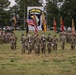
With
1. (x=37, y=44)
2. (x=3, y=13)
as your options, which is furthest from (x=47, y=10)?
(x=37, y=44)

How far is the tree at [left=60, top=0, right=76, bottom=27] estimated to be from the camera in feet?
227

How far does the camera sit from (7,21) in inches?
3885

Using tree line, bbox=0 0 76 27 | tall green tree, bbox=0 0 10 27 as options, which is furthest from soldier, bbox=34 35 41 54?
tall green tree, bbox=0 0 10 27

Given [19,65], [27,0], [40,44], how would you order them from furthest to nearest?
[27,0], [40,44], [19,65]

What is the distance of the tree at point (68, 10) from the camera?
227 feet

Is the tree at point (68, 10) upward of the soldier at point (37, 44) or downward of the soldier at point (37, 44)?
upward

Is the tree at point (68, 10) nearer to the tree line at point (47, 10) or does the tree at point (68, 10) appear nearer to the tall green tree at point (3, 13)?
the tree line at point (47, 10)

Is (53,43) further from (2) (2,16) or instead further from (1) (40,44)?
(2) (2,16)

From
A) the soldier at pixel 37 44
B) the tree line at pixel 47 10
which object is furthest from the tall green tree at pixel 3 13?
the soldier at pixel 37 44

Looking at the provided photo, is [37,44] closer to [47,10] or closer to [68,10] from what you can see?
[68,10]

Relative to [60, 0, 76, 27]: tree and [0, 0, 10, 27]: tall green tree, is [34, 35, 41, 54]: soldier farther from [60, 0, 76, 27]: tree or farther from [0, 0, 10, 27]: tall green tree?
[0, 0, 10, 27]: tall green tree

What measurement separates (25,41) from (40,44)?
Answer: 6.69ft

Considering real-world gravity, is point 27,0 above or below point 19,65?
above

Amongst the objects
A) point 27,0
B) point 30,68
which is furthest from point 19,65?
point 27,0
